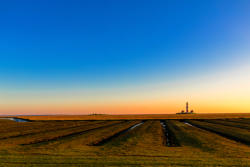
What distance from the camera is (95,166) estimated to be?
10555 mm

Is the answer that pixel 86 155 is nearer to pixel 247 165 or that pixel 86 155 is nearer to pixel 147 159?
pixel 147 159

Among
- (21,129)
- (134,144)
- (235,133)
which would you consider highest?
(134,144)

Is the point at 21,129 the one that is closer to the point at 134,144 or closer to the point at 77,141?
the point at 77,141

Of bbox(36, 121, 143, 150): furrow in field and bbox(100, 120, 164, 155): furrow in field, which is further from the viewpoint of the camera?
bbox(36, 121, 143, 150): furrow in field

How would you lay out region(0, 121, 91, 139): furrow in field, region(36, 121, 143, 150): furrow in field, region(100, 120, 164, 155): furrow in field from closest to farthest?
region(100, 120, 164, 155): furrow in field < region(36, 121, 143, 150): furrow in field < region(0, 121, 91, 139): furrow in field

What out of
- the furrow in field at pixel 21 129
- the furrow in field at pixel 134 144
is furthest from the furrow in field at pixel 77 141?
the furrow in field at pixel 21 129

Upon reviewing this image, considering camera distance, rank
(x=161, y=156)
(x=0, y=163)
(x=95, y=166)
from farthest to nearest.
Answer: (x=161, y=156)
(x=0, y=163)
(x=95, y=166)

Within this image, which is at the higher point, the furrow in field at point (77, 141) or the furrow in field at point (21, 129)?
the furrow in field at point (77, 141)

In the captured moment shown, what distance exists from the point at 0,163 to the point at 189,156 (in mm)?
13350

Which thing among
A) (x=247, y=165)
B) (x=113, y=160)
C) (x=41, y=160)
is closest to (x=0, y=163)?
(x=41, y=160)

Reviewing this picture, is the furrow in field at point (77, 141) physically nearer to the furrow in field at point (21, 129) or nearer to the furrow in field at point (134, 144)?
the furrow in field at point (134, 144)

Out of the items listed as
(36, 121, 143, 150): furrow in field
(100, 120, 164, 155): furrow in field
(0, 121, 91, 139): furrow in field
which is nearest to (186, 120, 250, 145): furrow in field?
(100, 120, 164, 155): furrow in field

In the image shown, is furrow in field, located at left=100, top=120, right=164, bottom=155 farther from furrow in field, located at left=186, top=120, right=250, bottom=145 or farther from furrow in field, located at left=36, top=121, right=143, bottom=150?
furrow in field, located at left=186, top=120, right=250, bottom=145

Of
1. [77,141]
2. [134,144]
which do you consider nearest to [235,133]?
[134,144]
